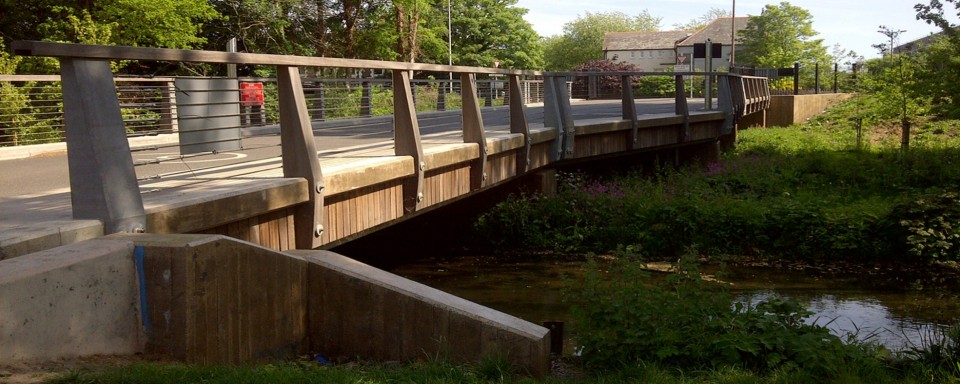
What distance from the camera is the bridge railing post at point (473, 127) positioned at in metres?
10.9

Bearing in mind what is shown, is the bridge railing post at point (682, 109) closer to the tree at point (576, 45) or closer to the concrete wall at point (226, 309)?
the concrete wall at point (226, 309)

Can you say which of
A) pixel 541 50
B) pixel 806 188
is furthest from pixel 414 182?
pixel 541 50

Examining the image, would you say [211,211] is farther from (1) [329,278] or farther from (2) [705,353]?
(2) [705,353]

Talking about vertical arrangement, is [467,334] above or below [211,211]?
below

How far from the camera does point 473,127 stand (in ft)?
36.4

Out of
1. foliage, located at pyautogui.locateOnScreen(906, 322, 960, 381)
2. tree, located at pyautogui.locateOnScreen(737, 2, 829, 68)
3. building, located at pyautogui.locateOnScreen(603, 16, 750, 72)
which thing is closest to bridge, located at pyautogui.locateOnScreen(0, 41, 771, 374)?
foliage, located at pyautogui.locateOnScreen(906, 322, 960, 381)

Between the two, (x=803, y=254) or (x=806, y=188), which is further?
(x=806, y=188)

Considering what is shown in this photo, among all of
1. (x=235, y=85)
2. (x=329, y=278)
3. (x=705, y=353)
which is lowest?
(x=705, y=353)

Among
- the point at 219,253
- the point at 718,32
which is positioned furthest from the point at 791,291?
the point at 718,32

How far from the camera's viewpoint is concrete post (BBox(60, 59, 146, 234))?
16.9 ft

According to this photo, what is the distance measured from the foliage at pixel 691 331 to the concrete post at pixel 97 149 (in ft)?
10.8

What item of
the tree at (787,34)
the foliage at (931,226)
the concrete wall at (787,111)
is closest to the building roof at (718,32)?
the tree at (787,34)

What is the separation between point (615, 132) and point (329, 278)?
35.6 ft

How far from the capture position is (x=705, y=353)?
6.66 m
